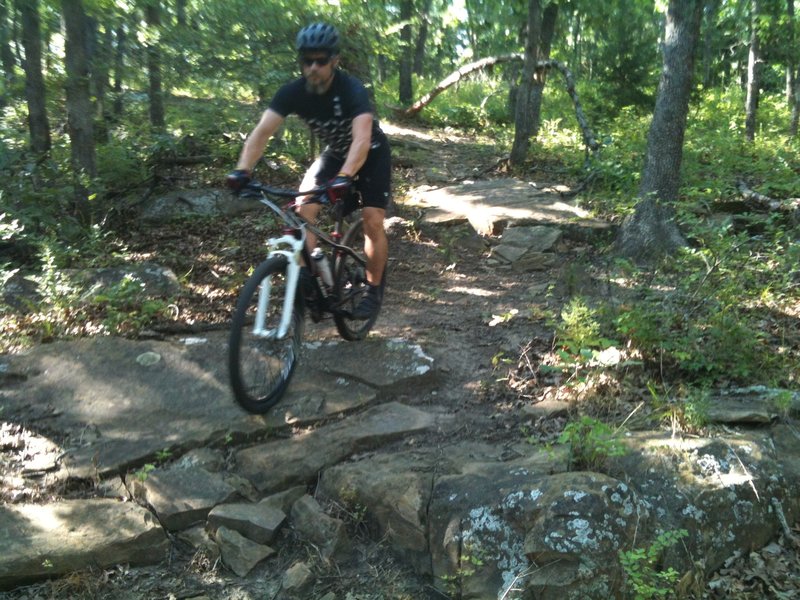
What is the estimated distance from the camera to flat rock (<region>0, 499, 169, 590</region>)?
2998 millimetres

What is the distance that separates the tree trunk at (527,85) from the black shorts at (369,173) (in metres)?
7.29

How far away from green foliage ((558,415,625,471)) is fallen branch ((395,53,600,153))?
802 centimetres

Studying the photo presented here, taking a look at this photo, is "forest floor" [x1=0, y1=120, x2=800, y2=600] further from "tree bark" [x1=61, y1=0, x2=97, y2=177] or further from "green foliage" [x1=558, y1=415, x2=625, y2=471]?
"tree bark" [x1=61, y1=0, x2=97, y2=177]

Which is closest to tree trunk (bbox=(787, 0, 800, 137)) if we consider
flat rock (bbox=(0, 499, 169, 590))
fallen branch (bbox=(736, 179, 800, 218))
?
fallen branch (bbox=(736, 179, 800, 218))

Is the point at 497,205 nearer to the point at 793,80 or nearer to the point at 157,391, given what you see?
the point at 157,391

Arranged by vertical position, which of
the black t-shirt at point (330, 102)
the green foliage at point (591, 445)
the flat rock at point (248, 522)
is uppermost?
the black t-shirt at point (330, 102)

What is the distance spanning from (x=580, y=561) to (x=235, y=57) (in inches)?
275

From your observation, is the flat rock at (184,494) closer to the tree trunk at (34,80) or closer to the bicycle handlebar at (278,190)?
the bicycle handlebar at (278,190)

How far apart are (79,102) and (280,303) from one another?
451cm

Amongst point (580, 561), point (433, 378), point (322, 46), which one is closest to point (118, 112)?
point (322, 46)

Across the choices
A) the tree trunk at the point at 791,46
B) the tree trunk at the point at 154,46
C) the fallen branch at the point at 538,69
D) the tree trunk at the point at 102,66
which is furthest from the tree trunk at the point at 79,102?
the tree trunk at the point at 791,46

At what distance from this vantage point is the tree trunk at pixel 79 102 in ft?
23.1

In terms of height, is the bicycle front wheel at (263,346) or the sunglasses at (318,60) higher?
the sunglasses at (318,60)

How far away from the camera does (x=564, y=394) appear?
178 inches
